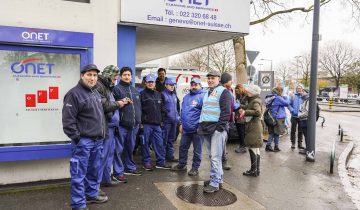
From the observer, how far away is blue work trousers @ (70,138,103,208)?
4113 mm

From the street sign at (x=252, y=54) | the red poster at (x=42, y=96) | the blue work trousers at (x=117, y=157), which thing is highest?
the street sign at (x=252, y=54)

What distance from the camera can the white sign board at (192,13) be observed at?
578 centimetres

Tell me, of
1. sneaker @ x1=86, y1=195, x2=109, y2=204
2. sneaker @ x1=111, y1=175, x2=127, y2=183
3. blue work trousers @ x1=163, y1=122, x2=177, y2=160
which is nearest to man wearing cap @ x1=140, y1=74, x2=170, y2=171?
blue work trousers @ x1=163, y1=122, x2=177, y2=160

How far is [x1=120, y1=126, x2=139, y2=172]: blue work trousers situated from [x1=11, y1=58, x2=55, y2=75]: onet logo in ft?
4.84

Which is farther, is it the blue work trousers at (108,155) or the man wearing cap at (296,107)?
the man wearing cap at (296,107)

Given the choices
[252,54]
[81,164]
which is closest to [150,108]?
[81,164]

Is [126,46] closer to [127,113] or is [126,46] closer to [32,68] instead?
[127,113]

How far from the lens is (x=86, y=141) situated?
4195 millimetres

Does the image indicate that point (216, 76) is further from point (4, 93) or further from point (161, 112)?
point (4, 93)

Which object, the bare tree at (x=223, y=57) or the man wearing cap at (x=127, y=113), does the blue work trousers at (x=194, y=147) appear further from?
the bare tree at (x=223, y=57)

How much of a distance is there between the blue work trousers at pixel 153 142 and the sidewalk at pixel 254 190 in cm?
29

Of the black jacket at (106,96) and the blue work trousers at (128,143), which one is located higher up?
the black jacket at (106,96)

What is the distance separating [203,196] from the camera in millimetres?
5168

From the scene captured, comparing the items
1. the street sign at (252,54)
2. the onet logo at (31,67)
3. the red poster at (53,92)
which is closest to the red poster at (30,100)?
the red poster at (53,92)
